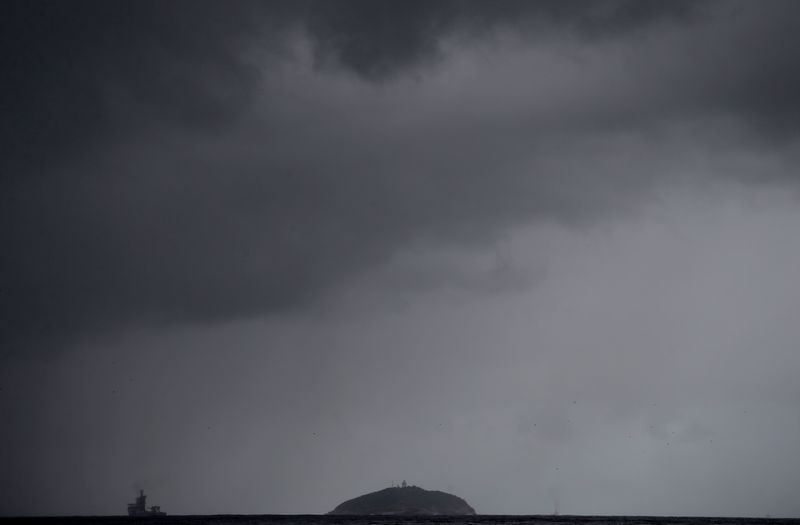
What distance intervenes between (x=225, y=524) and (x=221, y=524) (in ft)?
2.40

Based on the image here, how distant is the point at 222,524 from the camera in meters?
→ 110

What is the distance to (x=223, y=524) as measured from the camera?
110 metres

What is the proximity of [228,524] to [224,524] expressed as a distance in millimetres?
A: 853

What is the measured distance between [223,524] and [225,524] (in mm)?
401

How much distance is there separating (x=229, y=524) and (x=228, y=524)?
246 mm

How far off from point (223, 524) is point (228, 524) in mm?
1056

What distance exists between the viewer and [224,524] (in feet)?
362

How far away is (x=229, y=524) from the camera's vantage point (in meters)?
111

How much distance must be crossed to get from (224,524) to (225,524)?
1.05 ft

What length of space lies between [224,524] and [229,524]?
3.59 feet

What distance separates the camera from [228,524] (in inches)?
4365

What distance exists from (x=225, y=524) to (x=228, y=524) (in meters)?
0.89

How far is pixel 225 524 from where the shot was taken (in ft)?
361
